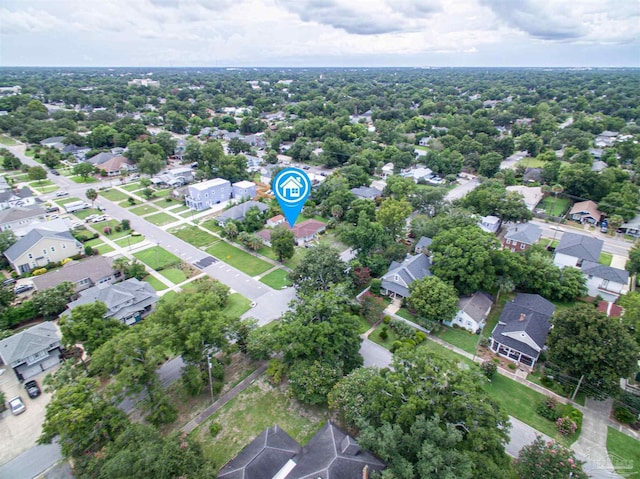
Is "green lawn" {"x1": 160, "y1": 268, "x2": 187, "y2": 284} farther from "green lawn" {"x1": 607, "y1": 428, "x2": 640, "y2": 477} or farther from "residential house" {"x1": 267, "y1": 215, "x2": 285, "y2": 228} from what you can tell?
"green lawn" {"x1": 607, "y1": 428, "x2": 640, "y2": 477}

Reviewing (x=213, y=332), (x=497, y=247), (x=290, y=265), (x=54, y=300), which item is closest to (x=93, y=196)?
(x=54, y=300)

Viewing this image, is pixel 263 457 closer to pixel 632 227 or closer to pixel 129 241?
pixel 129 241

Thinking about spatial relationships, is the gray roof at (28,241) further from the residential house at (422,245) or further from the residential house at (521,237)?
the residential house at (521,237)

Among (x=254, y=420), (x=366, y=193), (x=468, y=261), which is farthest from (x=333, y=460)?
(x=366, y=193)

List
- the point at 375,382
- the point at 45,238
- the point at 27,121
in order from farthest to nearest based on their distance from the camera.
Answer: the point at 27,121, the point at 45,238, the point at 375,382

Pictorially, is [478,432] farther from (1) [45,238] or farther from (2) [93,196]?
(2) [93,196]

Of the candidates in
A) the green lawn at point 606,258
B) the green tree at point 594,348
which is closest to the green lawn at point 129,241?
the green tree at point 594,348
